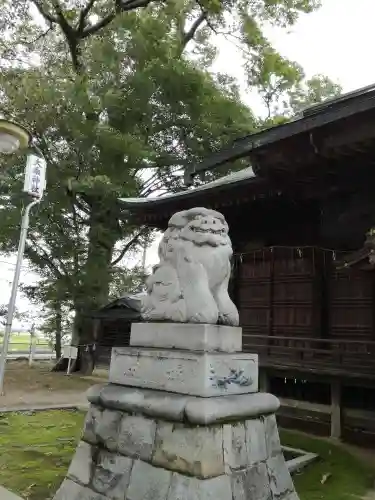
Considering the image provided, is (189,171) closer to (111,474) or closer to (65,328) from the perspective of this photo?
(111,474)

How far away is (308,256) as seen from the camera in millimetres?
8742

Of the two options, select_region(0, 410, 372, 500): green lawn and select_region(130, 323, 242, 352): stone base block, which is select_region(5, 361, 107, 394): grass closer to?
select_region(0, 410, 372, 500): green lawn

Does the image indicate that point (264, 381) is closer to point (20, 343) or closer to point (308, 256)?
point (308, 256)

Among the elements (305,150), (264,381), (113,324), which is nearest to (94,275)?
(113,324)

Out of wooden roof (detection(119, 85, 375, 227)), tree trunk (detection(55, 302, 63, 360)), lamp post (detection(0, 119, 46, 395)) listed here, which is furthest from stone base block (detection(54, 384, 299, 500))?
tree trunk (detection(55, 302, 63, 360))

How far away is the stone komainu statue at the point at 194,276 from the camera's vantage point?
12.9 feet

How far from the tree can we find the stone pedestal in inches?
392

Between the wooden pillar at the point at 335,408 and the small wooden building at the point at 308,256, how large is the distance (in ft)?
Result: 0.06

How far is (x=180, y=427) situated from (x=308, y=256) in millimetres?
6002

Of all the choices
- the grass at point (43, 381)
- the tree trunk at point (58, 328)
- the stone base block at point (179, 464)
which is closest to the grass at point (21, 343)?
the tree trunk at point (58, 328)

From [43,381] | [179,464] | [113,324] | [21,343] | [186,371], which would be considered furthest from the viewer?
[21,343]

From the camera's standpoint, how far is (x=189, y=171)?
8680mm

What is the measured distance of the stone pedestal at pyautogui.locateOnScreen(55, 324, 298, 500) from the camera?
10.9ft

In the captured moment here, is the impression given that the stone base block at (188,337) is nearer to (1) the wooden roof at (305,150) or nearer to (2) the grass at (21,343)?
(1) the wooden roof at (305,150)
